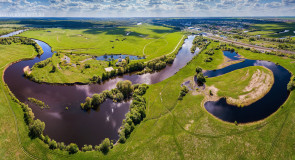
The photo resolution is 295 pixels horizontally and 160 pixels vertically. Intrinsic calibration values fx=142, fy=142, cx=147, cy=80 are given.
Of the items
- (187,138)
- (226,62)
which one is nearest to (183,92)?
(187,138)

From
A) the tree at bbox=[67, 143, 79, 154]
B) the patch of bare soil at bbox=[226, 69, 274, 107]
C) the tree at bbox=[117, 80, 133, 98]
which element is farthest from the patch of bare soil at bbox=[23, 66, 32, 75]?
the patch of bare soil at bbox=[226, 69, 274, 107]

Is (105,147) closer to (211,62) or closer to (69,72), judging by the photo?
(69,72)

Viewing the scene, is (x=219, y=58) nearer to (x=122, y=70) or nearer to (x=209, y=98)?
(x=209, y=98)

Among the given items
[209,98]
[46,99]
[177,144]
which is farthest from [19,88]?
[209,98]

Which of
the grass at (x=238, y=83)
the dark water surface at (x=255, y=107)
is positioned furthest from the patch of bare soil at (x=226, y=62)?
the dark water surface at (x=255, y=107)

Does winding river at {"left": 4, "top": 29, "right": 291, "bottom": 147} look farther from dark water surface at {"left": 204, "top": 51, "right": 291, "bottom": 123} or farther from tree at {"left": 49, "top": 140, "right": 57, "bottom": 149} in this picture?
tree at {"left": 49, "top": 140, "right": 57, "bottom": 149}

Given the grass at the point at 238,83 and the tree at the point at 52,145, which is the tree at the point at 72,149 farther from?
the grass at the point at 238,83
